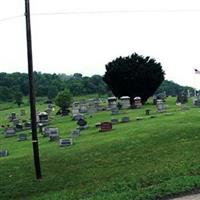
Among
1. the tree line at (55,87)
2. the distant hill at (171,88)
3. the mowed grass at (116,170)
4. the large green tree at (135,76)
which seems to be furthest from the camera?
the tree line at (55,87)

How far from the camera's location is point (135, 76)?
4744 cm

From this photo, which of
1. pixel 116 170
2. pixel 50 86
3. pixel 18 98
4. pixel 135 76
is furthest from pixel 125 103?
pixel 50 86

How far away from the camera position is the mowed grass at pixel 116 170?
11.5 metres

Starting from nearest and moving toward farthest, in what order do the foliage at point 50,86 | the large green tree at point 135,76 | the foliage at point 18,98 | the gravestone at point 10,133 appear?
the gravestone at point 10,133
the large green tree at point 135,76
the foliage at point 18,98
the foliage at point 50,86

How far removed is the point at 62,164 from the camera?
50.7ft

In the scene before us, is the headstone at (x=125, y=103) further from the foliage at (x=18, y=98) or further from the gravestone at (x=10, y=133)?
the foliage at (x=18, y=98)

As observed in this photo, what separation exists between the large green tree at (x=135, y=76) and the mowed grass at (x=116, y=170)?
28007 mm

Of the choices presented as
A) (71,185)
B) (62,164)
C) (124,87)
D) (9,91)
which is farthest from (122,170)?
(9,91)

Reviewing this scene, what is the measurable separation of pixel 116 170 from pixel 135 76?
34157 mm

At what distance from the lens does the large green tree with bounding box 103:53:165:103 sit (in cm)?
4738

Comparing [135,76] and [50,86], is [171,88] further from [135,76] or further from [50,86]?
[135,76]

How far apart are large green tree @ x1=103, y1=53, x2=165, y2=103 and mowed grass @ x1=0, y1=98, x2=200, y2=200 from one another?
28.0m

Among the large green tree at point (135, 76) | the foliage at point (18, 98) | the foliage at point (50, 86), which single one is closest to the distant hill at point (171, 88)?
the foliage at point (50, 86)

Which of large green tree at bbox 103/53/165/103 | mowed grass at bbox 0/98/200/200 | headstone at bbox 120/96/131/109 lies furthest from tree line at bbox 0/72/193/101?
mowed grass at bbox 0/98/200/200
